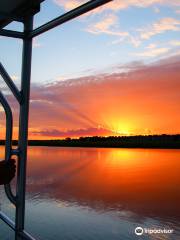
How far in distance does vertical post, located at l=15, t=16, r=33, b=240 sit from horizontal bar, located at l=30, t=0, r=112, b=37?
0.22 feet

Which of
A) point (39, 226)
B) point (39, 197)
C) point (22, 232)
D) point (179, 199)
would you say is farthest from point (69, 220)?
point (22, 232)

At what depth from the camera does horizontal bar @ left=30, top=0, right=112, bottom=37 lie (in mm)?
1211

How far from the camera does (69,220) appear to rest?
549 inches

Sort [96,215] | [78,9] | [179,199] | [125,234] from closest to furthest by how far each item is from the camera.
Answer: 1. [78,9]
2. [125,234]
3. [96,215]
4. [179,199]

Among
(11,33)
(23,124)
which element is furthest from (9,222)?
(11,33)

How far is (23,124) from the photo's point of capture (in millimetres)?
1724

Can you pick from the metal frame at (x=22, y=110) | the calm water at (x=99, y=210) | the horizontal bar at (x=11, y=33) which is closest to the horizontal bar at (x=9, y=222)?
the metal frame at (x=22, y=110)

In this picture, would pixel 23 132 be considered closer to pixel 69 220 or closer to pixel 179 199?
pixel 69 220

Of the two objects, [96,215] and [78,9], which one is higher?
[78,9]

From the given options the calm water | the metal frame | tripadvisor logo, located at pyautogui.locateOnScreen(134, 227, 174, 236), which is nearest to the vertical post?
the metal frame

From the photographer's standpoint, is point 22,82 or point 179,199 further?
point 179,199

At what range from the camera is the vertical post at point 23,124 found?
1695 millimetres

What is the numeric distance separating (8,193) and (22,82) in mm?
520

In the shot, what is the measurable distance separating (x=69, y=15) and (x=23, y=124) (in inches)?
23.4
